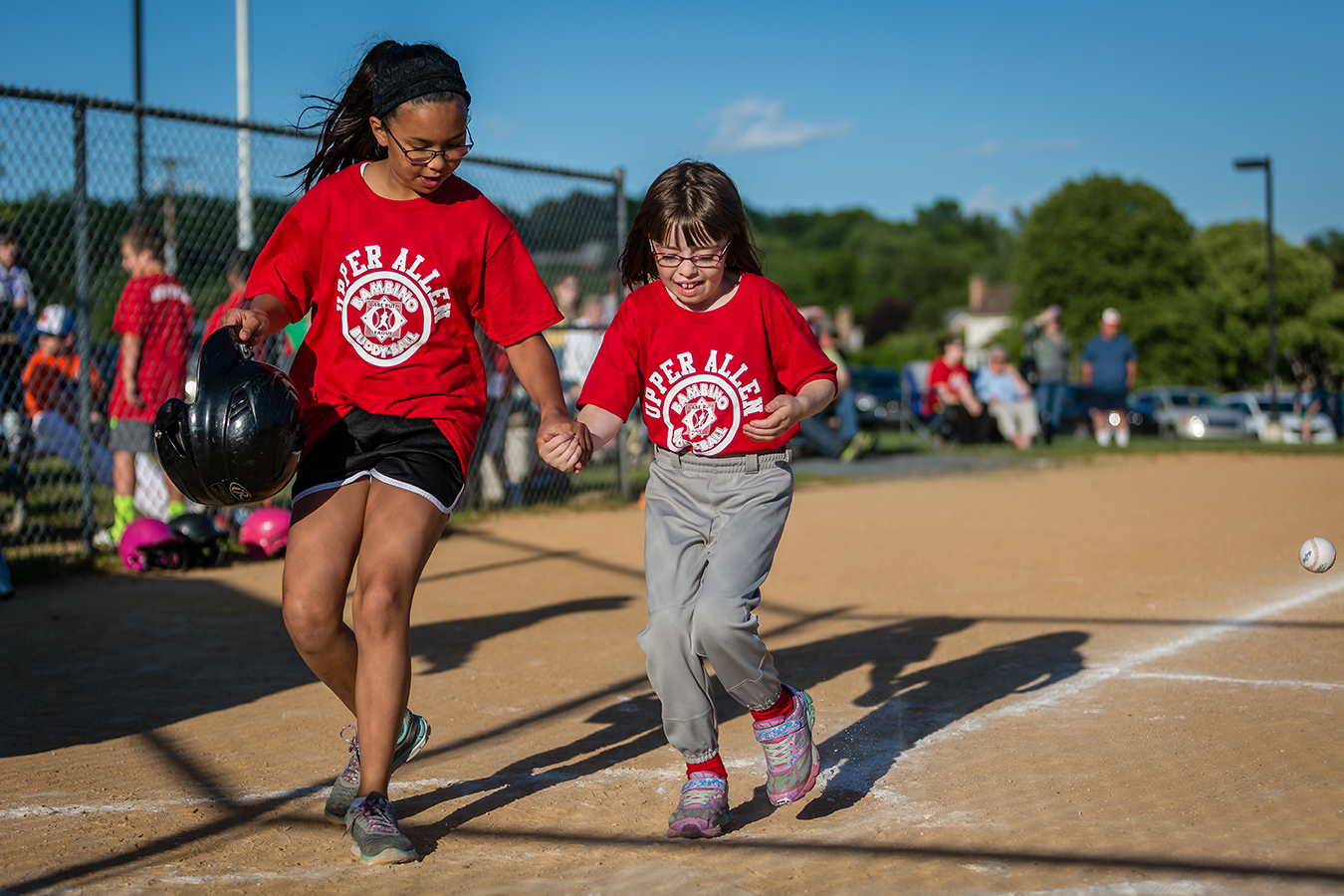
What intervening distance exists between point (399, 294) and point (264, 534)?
16.6ft

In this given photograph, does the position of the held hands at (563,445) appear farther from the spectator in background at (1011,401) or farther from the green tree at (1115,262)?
the green tree at (1115,262)

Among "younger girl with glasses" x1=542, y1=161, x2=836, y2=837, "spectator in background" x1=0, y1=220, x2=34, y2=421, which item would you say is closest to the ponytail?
"younger girl with glasses" x1=542, y1=161, x2=836, y2=837

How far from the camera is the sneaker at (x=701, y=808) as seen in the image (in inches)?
117

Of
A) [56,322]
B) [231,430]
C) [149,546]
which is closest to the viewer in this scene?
[231,430]

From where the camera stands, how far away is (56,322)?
26.1 ft

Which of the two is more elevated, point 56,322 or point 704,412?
point 56,322

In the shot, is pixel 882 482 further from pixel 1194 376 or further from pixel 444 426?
pixel 1194 376

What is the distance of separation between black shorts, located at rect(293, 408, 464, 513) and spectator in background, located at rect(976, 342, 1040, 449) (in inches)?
627

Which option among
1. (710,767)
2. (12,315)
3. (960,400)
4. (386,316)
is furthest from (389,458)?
(960,400)

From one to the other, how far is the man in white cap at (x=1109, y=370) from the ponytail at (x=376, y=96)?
51.2ft

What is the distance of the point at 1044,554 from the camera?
313 inches

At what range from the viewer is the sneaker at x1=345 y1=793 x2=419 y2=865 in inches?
110

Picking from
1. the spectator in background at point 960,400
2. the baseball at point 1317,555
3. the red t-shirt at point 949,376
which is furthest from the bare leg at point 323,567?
the red t-shirt at point 949,376

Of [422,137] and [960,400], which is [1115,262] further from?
[422,137]
